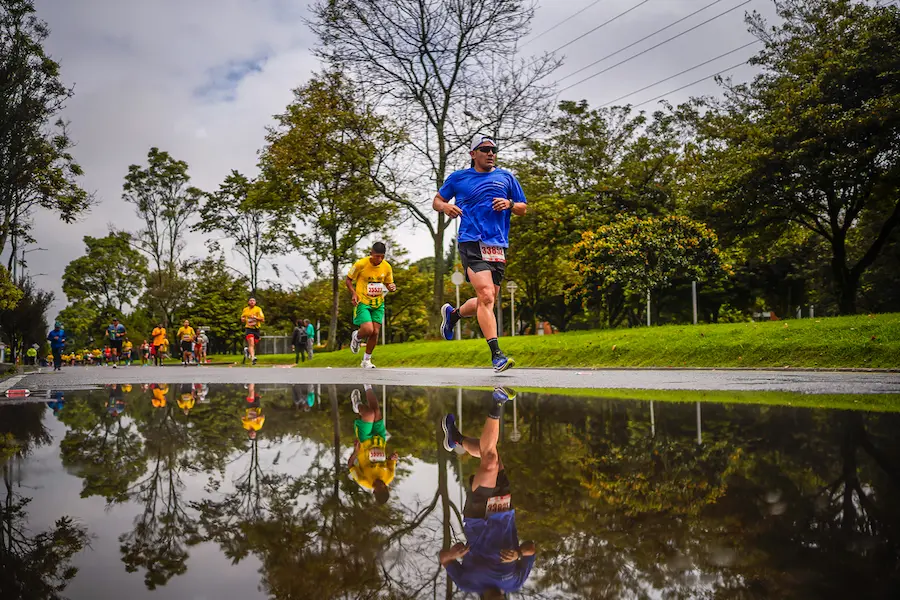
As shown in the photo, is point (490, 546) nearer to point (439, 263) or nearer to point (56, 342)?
point (439, 263)

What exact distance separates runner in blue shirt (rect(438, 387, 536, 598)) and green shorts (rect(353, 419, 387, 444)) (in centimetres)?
100

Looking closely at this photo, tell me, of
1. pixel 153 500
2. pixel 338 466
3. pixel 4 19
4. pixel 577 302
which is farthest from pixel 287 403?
pixel 577 302

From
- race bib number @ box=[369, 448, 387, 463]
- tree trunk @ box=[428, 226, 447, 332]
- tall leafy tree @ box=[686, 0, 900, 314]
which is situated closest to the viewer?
race bib number @ box=[369, 448, 387, 463]

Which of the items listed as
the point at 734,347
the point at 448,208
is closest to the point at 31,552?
the point at 448,208

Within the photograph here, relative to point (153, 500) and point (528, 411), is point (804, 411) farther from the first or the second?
point (153, 500)

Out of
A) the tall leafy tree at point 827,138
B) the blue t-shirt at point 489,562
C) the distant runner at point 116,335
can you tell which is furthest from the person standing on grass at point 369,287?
the distant runner at point 116,335

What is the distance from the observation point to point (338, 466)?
2.72 metres

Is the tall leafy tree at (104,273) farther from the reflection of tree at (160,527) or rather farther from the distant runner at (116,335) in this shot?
the reflection of tree at (160,527)

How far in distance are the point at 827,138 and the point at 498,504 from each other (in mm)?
22876

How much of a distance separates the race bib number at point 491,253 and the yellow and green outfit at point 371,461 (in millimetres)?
3431

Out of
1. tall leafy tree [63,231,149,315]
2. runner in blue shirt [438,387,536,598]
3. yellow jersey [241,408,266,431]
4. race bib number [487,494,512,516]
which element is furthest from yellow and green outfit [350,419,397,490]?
tall leafy tree [63,231,149,315]

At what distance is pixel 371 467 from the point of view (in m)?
2.71

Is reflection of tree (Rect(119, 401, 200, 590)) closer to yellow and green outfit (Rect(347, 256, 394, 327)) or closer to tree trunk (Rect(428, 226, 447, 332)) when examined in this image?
yellow and green outfit (Rect(347, 256, 394, 327))

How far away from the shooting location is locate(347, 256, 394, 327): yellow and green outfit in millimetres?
11945
